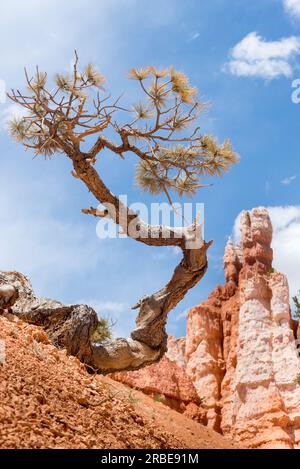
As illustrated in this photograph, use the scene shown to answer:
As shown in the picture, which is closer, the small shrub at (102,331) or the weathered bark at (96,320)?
the weathered bark at (96,320)

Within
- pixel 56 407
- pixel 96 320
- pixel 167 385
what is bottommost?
pixel 56 407

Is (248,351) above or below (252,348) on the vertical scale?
below

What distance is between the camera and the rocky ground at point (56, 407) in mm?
3875

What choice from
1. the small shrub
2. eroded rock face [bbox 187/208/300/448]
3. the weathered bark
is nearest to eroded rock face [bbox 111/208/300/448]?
eroded rock face [bbox 187/208/300/448]

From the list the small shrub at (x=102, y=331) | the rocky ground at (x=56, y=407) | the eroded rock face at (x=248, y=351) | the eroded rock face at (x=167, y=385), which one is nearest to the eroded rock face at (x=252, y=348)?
the eroded rock face at (x=248, y=351)

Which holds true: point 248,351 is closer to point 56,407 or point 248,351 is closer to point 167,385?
point 167,385

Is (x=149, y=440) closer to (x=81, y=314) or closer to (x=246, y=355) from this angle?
(x=81, y=314)

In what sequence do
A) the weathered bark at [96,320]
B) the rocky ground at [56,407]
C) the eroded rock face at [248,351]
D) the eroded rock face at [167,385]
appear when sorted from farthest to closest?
1. the eroded rock face at [248,351]
2. the eroded rock face at [167,385]
3. the weathered bark at [96,320]
4. the rocky ground at [56,407]

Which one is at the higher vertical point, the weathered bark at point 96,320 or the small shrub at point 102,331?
the small shrub at point 102,331

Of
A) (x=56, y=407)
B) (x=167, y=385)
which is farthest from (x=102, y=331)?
(x=56, y=407)

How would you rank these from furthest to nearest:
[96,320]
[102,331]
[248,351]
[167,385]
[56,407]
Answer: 1. [248,351]
2. [167,385]
3. [102,331]
4. [96,320]
5. [56,407]

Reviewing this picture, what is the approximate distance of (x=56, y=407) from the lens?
14.9ft

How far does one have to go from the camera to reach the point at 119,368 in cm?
823

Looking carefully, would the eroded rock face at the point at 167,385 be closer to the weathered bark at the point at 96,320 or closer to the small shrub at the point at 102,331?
the small shrub at the point at 102,331
